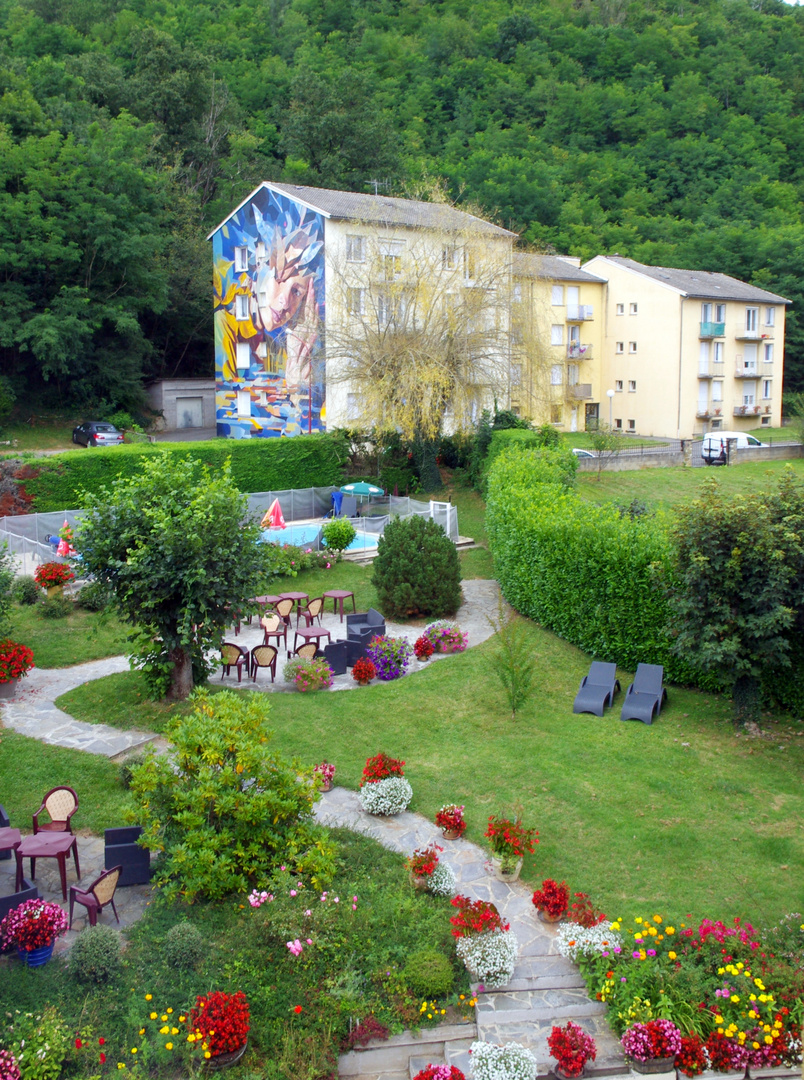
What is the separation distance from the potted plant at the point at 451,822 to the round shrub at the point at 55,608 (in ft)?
37.0

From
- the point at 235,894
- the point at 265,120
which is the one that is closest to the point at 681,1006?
the point at 235,894

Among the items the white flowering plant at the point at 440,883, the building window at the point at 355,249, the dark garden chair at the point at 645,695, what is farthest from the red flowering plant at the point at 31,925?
the building window at the point at 355,249

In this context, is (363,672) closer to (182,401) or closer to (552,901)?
(552,901)

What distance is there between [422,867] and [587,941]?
1831 mm

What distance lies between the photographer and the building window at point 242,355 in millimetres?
42438

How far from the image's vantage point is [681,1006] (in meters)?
7.29

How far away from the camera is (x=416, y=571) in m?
19.0

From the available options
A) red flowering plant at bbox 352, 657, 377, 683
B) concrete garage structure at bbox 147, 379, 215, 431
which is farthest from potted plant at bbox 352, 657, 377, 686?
concrete garage structure at bbox 147, 379, 215, 431

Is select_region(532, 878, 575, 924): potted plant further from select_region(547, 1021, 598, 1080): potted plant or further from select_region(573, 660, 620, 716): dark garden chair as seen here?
select_region(573, 660, 620, 716): dark garden chair

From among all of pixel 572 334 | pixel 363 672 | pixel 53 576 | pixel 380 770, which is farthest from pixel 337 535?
pixel 572 334

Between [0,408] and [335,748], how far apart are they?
3281 cm

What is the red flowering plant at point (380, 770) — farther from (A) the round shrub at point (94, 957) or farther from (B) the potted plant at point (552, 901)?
(A) the round shrub at point (94, 957)

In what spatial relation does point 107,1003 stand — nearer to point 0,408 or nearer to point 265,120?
point 0,408

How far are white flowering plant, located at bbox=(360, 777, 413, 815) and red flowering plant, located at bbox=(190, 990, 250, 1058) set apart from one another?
3817mm
